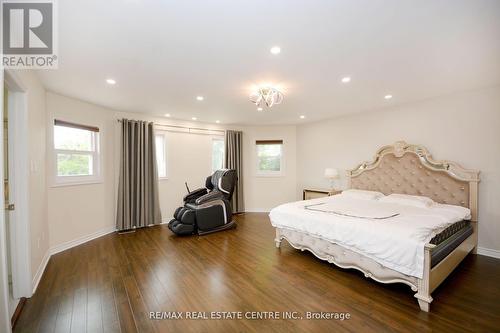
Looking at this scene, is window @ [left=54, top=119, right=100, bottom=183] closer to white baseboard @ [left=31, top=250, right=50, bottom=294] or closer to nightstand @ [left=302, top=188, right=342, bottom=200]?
white baseboard @ [left=31, top=250, right=50, bottom=294]

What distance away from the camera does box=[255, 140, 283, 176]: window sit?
6.39 meters

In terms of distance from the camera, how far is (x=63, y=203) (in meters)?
3.57

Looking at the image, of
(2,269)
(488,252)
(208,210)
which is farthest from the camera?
(208,210)

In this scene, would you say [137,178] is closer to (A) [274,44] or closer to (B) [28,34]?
(B) [28,34]

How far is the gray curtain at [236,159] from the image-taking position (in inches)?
234

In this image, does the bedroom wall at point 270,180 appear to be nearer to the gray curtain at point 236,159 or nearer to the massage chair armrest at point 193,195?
the gray curtain at point 236,159

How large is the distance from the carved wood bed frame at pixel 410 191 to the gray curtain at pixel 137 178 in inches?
120

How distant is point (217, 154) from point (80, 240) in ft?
11.7

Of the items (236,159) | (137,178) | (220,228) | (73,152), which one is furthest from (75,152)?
(236,159)

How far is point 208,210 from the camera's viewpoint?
171 inches

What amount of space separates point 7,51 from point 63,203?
2489 mm

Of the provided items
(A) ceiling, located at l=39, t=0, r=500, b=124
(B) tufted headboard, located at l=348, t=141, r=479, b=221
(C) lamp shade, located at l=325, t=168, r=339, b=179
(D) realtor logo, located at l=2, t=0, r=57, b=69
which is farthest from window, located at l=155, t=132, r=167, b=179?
(B) tufted headboard, located at l=348, t=141, r=479, b=221

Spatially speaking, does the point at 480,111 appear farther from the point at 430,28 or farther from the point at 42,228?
the point at 42,228

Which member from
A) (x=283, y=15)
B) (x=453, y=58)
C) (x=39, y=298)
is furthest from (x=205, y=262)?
(x=453, y=58)
